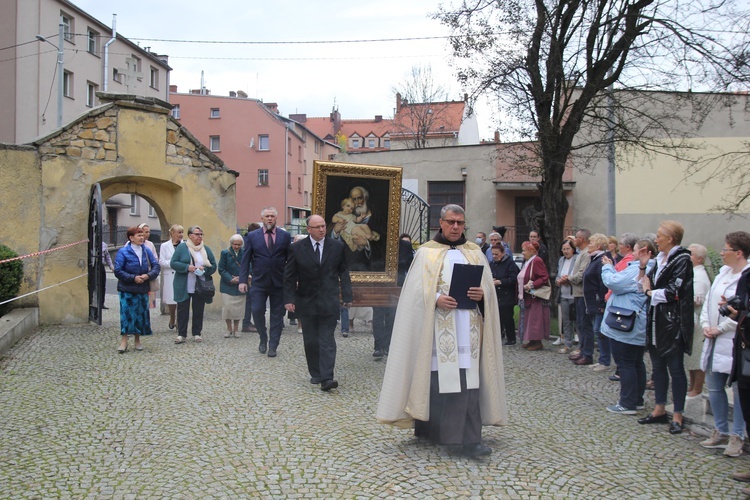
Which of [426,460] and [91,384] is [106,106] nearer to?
[91,384]

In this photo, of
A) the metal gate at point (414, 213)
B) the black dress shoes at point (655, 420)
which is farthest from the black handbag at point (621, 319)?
the metal gate at point (414, 213)

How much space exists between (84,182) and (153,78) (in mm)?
36376

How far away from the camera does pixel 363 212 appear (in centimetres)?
961

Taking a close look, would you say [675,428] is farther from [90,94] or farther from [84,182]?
[90,94]

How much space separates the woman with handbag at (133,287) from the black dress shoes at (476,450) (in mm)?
5814

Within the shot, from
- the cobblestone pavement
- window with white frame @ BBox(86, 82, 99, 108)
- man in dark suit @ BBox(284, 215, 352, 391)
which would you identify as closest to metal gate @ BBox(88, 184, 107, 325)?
the cobblestone pavement

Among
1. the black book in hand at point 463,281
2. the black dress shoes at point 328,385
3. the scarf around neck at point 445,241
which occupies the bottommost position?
the black dress shoes at point 328,385

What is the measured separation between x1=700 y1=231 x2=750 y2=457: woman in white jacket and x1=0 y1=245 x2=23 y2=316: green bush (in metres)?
10.3

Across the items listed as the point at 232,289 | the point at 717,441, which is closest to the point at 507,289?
the point at 232,289

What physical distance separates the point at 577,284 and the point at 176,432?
6.26 m

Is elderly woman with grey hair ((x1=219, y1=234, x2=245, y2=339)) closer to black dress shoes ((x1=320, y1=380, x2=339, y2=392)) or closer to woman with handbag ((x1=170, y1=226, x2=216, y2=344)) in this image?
woman with handbag ((x1=170, y1=226, x2=216, y2=344))

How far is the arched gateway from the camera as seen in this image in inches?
456

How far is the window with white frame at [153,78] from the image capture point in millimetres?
44888

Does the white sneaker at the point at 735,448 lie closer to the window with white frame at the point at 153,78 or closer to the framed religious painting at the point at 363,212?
the framed religious painting at the point at 363,212
